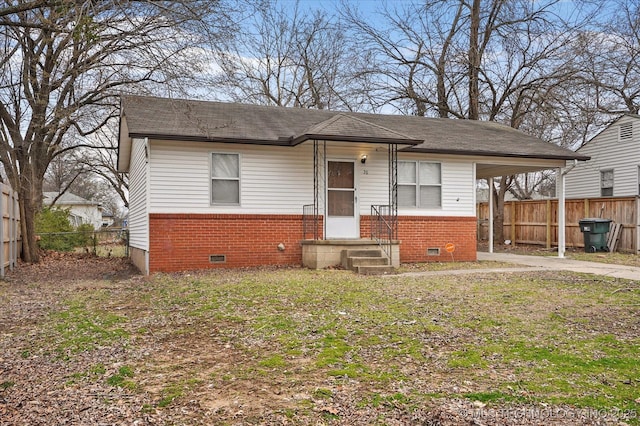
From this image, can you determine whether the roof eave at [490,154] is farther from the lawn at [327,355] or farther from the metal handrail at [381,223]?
the lawn at [327,355]

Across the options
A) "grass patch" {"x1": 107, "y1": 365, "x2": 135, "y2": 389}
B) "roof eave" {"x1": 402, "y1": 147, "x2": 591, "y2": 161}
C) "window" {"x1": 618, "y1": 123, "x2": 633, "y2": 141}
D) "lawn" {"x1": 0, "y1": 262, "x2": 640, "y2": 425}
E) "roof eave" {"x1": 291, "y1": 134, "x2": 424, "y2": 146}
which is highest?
"window" {"x1": 618, "y1": 123, "x2": 633, "y2": 141}

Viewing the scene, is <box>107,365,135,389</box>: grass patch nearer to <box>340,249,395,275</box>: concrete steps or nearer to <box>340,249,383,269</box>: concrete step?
<box>340,249,395,275</box>: concrete steps

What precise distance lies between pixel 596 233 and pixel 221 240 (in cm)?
1217

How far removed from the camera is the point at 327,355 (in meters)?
4.84

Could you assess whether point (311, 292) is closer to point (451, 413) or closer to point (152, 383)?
point (152, 383)

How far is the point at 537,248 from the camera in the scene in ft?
62.3

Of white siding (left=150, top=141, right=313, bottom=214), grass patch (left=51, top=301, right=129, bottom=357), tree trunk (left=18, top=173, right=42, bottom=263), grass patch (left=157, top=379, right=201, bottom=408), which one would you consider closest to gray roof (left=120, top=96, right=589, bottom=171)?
white siding (left=150, top=141, right=313, bottom=214)

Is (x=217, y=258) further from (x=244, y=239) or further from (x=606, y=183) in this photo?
(x=606, y=183)

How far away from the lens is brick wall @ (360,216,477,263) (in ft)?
44.1

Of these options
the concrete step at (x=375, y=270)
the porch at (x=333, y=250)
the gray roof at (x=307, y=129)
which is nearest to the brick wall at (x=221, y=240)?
the porch at (x=333, y=250)

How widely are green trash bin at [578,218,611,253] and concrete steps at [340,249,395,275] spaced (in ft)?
28.1

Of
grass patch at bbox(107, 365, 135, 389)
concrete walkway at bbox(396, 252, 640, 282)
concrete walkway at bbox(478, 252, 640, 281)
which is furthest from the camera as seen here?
concrete walkway at bbox(396, 252, 640, 282)

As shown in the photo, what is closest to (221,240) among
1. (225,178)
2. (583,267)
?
(225,178)

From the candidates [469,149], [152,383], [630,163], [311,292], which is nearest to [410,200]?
[469,149]
